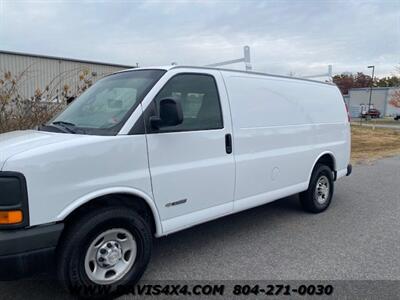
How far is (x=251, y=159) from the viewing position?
4.42 m

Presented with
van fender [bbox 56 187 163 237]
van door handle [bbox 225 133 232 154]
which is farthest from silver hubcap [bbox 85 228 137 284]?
van door handle [bbox 225 133 232 154]

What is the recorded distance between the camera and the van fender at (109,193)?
289 cm

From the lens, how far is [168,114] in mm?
3322

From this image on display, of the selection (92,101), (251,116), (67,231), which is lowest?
(67,231)

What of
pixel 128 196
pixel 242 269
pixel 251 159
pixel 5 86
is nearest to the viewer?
pixel 128 196

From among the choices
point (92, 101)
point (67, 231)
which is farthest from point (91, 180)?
point (92, 101)

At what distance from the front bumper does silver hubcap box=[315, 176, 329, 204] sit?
4207 mm

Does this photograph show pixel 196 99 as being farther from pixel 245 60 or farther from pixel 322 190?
pixel 322 190

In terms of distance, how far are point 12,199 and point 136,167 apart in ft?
3.45

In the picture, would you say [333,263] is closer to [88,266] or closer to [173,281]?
[173,281]

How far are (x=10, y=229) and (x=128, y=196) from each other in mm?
1011

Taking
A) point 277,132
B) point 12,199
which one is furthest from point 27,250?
point 277,132

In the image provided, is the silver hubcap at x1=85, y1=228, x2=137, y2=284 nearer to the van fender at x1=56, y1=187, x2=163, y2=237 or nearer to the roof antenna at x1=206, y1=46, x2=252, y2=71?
the van fender at x1=56, y1=187, x2=163, y2=237

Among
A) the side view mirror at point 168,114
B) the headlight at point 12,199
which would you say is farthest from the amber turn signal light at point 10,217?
the side view mirror at point 168,114
